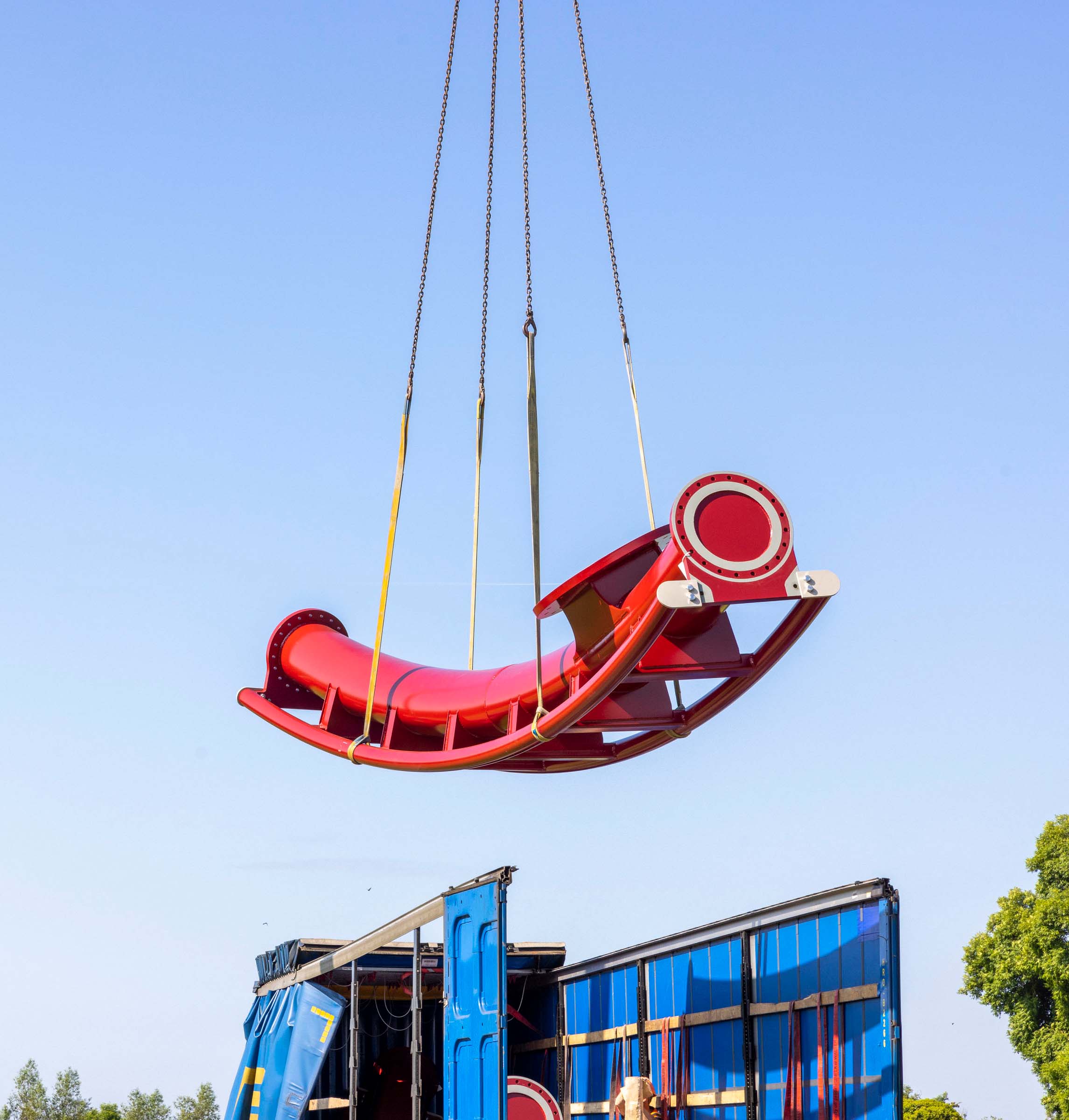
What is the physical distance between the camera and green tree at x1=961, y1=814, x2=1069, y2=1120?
32.9 m

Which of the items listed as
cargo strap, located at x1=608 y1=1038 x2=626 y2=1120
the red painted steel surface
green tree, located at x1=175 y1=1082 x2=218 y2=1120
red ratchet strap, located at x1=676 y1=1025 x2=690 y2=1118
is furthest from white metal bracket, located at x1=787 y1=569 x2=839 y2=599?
green tree, located at x1=175 y1=1082 x2=218 y2=1120

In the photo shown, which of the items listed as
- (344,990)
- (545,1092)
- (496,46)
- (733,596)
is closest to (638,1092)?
(545,1092)

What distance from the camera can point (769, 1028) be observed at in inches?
412

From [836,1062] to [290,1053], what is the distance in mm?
7344

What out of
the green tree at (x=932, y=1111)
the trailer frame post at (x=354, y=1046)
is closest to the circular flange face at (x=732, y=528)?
the trailer frame post at (x=354, y=1046)

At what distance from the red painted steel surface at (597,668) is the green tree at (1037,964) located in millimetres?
25450

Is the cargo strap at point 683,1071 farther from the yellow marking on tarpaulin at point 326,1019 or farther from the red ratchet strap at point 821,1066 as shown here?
the yellow marking on tarpaulin at point 326,1019

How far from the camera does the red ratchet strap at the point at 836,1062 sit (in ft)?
31.1

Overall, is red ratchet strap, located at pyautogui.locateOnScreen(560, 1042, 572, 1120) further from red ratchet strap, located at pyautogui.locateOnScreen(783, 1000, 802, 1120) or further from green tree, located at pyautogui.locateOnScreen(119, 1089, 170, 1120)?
green tree, located at pyautogui.locateOnScreen(119, 1089, 170, 1120)

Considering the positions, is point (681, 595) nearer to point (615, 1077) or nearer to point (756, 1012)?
point (756, 1012)

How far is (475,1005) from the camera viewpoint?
40.3 feet

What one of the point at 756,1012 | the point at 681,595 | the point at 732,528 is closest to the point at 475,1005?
the point at 756,1012

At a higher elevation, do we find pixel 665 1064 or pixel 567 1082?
pixel 665 1064

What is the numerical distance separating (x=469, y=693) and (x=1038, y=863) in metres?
27.7
